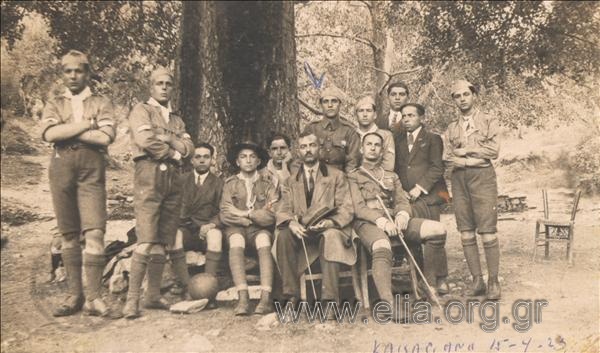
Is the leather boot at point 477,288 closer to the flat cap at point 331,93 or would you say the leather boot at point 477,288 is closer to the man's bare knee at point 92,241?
the flat cap at point 331,93

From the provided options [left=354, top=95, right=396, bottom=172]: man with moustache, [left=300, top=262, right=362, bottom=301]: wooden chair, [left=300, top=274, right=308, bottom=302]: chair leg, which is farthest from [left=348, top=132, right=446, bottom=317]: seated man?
[left=300, top=274, right=308, bottom=302]: chair leg

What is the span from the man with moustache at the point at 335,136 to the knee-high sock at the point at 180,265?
1.48 meters

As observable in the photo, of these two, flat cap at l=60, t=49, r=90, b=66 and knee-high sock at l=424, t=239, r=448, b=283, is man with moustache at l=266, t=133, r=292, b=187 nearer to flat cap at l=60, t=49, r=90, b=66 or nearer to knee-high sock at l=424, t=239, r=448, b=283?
knee-high sock at l=424, t=239, r=448, b=283

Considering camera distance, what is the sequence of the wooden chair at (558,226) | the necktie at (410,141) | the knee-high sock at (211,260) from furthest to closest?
1. the wooden chair at (558,226)
2. the necktie at (410,141)
3. the knee-high sock at (211,260)

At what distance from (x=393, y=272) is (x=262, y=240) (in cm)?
116

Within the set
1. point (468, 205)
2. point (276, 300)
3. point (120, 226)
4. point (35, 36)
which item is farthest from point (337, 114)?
point (35, 36)

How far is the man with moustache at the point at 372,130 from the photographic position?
5004mm

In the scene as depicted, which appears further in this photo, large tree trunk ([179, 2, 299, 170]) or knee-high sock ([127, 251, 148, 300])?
large tree trunk ([179, 2, 299, 170])

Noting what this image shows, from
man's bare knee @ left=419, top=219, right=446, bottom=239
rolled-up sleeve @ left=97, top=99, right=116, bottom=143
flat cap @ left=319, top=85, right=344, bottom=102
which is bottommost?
man's bare knee @ left=419, top=219, right=446, bottom=239

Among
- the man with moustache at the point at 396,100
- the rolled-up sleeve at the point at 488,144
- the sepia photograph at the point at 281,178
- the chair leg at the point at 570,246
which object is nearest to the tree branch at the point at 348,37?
the sepia photograph at the point at 281,178

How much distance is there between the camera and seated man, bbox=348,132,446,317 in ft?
14.3

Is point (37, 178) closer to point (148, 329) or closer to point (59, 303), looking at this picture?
point (59, 303)

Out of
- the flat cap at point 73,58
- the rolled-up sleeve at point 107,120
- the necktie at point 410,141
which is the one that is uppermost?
the flat cap at point 73,58

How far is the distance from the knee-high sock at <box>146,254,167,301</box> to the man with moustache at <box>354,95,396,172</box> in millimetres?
2106
